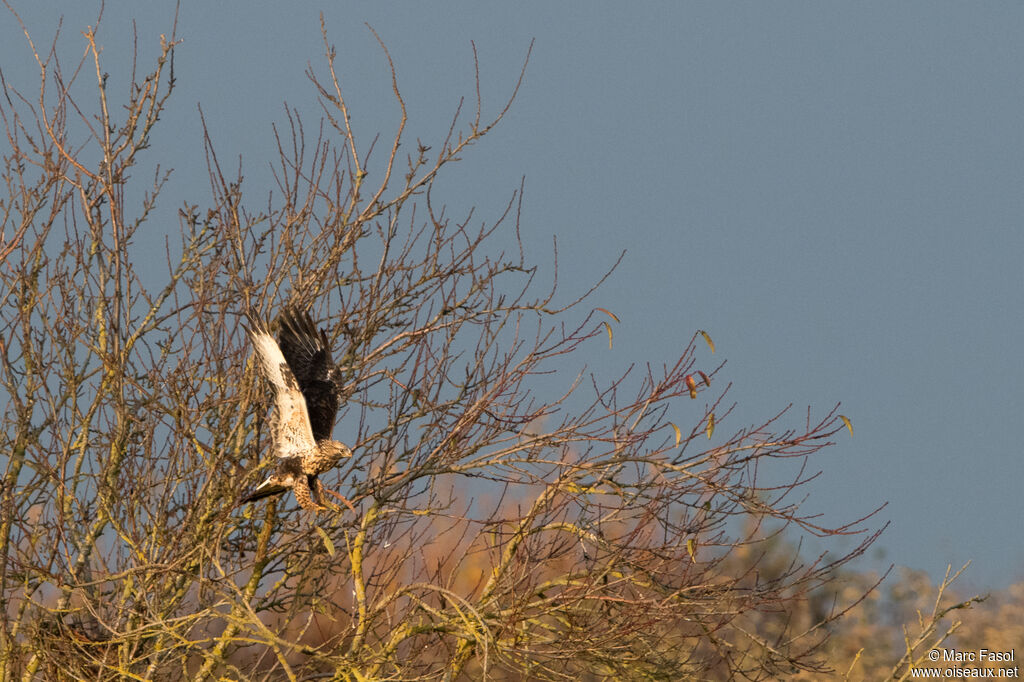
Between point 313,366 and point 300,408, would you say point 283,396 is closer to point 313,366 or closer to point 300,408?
point 300,408

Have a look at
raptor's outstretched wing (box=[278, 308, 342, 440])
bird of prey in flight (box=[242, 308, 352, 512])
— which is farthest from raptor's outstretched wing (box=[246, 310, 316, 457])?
raptor's outstretched wing (box=[278, 308, 342, 440])

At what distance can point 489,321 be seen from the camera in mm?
6781

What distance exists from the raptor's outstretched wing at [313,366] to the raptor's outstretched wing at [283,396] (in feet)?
0.48

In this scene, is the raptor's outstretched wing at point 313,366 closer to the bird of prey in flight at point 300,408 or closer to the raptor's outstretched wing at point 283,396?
the bird of prey in flight at point 300,408

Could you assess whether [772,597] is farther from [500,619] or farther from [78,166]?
[78,166]

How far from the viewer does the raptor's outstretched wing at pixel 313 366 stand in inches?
238

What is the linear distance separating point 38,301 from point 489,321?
9.68ft

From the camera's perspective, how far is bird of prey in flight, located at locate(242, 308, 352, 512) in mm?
5777

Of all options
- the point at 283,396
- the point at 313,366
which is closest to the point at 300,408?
the point at 283,396

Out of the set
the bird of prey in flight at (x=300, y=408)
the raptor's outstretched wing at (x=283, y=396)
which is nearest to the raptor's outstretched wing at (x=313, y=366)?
the bird of prey in flight at (x=300, y=408)

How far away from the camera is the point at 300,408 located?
19.1 feet

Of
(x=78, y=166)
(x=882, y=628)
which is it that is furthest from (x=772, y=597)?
(x=882, y=628)

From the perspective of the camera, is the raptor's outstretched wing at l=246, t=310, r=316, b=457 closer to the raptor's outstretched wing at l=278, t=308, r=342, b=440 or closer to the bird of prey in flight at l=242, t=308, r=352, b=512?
the bird of prey in flight at l=242, t=308, r=352, b=512

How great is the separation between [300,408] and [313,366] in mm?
417
